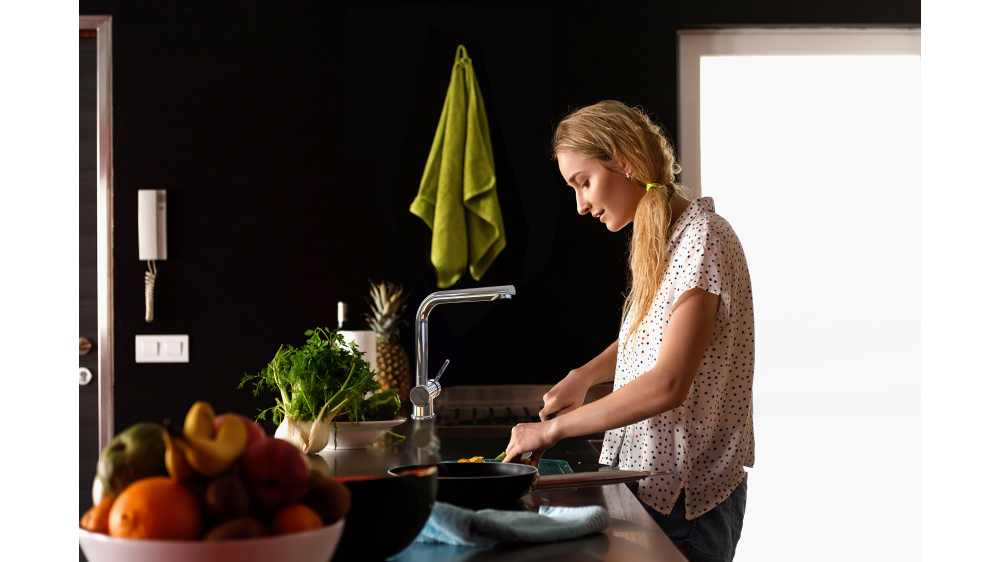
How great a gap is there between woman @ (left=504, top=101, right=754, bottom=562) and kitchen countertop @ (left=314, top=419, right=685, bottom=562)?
111 millimetres

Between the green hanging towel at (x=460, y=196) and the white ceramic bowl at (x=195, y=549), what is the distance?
2.14m

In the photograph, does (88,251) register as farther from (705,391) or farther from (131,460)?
(131,460)

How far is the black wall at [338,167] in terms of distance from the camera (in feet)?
9.04

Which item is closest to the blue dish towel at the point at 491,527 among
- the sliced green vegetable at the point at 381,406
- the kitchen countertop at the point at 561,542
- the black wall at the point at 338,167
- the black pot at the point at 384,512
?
the kitchen countertop at the point at 561,542

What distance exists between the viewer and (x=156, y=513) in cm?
52

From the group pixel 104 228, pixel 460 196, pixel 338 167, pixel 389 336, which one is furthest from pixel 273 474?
pixel 104 228

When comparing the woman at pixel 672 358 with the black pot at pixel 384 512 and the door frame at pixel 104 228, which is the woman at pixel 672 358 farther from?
the door frame at pixel 104 228

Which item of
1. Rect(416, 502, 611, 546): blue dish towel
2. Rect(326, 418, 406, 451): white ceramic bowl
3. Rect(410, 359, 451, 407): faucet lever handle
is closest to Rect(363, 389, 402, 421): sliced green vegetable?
Rect(326, 418, 406, 451): white ceramic bowl

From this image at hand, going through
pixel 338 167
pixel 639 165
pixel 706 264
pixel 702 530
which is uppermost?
pixel 338 167

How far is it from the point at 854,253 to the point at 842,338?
0.33 meters

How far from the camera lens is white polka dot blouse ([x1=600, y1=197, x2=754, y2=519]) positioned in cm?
136

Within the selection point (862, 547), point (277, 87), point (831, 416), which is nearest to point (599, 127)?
point (277, 87)

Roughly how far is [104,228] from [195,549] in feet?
8.53

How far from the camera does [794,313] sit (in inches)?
113
